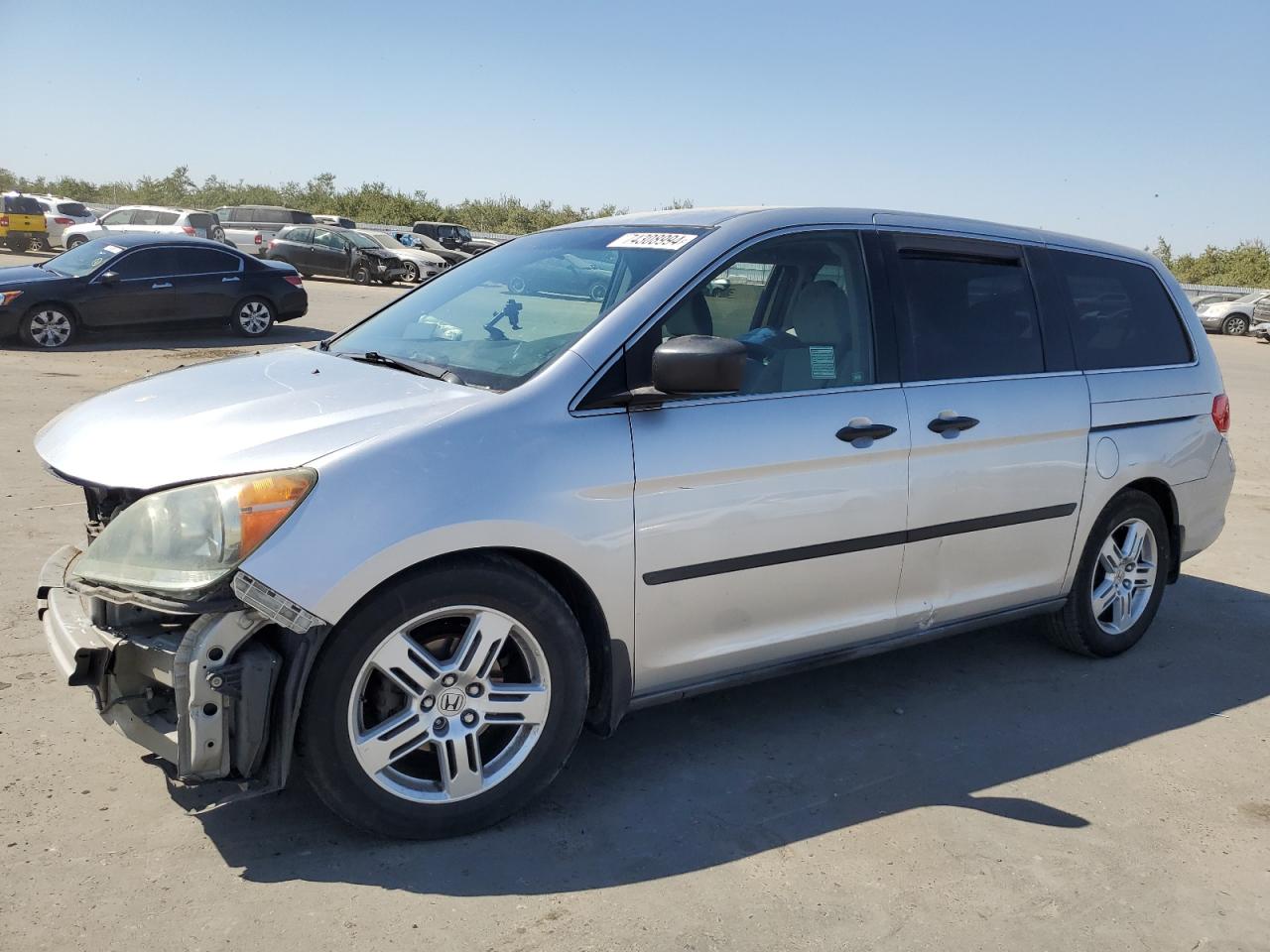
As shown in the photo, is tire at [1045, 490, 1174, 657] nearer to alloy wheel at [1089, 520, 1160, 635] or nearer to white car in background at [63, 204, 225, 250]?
alloy wheel at [1089, 520, 1160, 635]

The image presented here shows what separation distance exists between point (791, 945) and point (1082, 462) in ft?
8.84

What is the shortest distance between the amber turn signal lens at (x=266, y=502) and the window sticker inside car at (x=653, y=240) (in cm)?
160

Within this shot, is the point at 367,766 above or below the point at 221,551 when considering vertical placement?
below

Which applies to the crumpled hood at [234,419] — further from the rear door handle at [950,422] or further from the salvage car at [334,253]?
the salvage car at [334,253]

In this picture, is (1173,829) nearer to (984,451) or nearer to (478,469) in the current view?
(984,451)

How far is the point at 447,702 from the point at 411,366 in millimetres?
1218

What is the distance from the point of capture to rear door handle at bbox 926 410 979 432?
4160 mm

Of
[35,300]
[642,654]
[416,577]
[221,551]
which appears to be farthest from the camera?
[35,300]

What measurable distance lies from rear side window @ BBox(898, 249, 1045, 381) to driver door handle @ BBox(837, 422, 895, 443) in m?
0.30

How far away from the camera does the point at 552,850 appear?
3.27 m

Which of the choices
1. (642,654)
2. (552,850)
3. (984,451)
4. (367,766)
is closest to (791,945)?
(552,850)

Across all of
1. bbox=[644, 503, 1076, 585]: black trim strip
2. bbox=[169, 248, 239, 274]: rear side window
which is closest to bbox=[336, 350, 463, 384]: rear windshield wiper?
bbox=[644, 503, 1076, 585]: black trim strip

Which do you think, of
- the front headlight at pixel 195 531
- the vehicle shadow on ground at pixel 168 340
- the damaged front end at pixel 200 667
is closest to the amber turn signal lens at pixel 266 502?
the front headlight at pixel 195 531

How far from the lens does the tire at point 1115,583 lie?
5.01m
